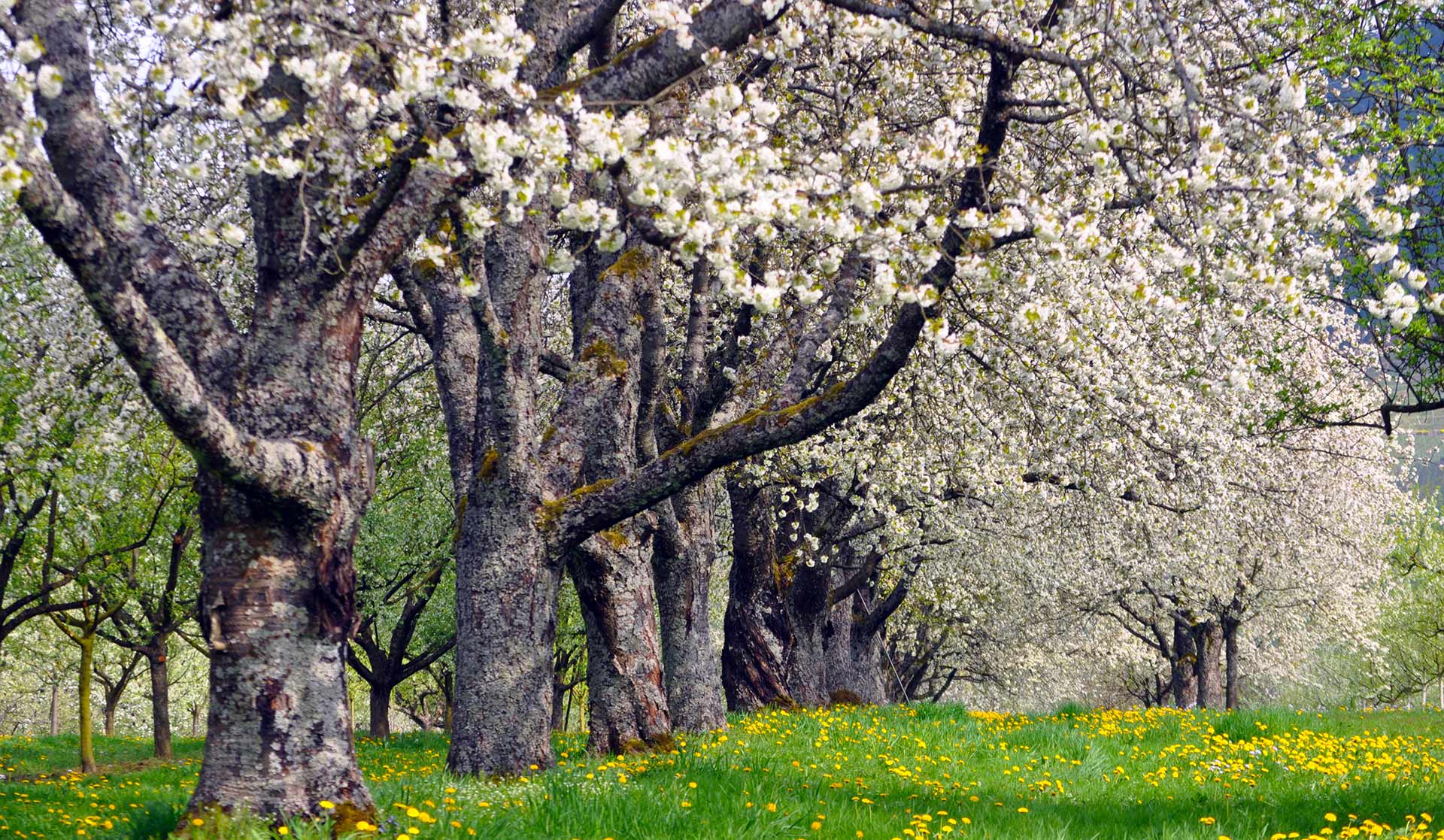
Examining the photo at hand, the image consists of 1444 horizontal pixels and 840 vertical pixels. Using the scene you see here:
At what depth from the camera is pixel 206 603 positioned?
612 cm

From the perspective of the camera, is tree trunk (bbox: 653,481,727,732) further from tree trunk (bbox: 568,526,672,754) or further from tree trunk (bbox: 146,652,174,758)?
tree trunk (bbox: 146,652,174,758)

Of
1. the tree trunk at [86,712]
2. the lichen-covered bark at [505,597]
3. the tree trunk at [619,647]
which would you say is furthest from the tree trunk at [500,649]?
the tree trunk at [86,712]

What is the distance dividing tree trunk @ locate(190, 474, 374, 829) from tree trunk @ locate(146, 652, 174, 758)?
19.3 metres

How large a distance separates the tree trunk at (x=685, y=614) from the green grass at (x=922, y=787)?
0.68 m

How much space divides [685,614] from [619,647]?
2497 mm

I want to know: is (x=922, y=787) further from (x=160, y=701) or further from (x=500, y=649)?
(x=160, y=701)

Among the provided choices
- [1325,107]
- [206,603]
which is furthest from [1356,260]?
[206,603]

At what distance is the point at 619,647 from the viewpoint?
1145 cm

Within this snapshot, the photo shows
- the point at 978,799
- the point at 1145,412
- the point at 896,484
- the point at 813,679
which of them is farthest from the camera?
the point at 813,679

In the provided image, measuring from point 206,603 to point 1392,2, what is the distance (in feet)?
35.6

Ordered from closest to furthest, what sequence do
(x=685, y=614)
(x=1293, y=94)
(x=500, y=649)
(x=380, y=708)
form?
(x=1293, y=94) < (x=500, y=649) < (x=685, y=614) < (x=380, y=708)

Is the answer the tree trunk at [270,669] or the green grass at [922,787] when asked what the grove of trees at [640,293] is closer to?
the tree trunk at [270,669]

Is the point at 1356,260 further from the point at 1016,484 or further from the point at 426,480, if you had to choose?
the point at 426,480

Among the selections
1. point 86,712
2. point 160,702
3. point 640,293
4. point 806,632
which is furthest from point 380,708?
point 640,293
